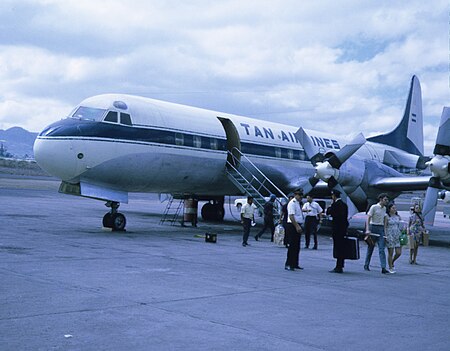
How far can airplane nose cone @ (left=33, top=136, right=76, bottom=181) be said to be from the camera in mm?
17016

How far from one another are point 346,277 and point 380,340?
5370mm

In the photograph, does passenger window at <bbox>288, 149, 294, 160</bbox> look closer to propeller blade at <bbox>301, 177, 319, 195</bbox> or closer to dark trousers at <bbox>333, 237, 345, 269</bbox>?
propeller blade at <bbox>301, 177, 319, 195</bbox>

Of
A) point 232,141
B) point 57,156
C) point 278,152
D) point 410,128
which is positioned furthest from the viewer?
point 410,128

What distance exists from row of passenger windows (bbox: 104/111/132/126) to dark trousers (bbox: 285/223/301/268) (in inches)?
297

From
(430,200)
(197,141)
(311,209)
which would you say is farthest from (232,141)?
(430,200)

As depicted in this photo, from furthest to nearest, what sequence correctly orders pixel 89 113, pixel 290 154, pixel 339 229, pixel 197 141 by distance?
pixel 290 154
pixel 197 141
pixel 89 113
pixel 339 229

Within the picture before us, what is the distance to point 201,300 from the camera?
27.9 feet

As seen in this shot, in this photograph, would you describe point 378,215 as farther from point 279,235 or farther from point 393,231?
point 279,235

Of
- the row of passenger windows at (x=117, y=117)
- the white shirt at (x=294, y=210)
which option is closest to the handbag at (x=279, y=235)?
the white shirt at (x=294, y=210)

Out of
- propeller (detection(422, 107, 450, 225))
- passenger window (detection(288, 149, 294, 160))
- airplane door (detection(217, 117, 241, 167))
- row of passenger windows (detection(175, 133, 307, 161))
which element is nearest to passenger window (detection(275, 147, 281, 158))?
row of passenger windows (detection(175, 133, 307, 161))

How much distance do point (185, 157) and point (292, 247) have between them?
8.25 m

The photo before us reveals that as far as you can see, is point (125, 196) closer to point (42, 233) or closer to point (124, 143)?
point (124, 143)

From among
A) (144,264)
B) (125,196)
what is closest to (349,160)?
(125,196)

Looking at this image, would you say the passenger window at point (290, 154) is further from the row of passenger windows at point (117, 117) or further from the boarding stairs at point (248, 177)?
the row of passenger windows at point (117, 117)
